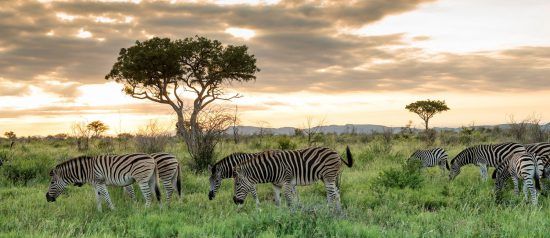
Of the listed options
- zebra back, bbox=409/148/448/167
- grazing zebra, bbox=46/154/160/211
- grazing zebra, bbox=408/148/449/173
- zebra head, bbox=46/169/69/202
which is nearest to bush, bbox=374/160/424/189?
grazing zebra, bbox=408/148/449/173

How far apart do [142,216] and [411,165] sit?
25.8 feet

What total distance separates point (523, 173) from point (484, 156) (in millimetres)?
4233

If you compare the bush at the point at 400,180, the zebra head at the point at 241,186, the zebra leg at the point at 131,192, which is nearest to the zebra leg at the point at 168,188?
the zebra leg at the point at 131,192

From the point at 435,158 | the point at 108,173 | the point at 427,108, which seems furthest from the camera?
the point at 427,108

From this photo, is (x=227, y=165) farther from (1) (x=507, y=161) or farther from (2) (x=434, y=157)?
(2) (x=434, y=157)

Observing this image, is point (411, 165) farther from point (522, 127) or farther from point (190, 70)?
point (190, 70)

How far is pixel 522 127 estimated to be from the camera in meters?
27.8

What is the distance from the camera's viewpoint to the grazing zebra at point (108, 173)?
1059 cm

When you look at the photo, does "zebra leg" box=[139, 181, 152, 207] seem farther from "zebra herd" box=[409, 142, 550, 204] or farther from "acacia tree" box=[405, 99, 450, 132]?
"acacia tree" box=[405, 99, 450, 132]

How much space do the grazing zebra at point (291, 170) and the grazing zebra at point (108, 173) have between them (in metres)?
1.96

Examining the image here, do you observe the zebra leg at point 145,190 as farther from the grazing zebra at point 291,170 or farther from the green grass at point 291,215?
the grazing zebra at point 291,170

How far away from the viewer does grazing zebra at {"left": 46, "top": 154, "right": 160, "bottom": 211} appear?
34.8ft

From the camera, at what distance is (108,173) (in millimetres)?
10812

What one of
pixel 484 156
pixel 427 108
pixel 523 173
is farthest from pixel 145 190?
pixel 427 108
